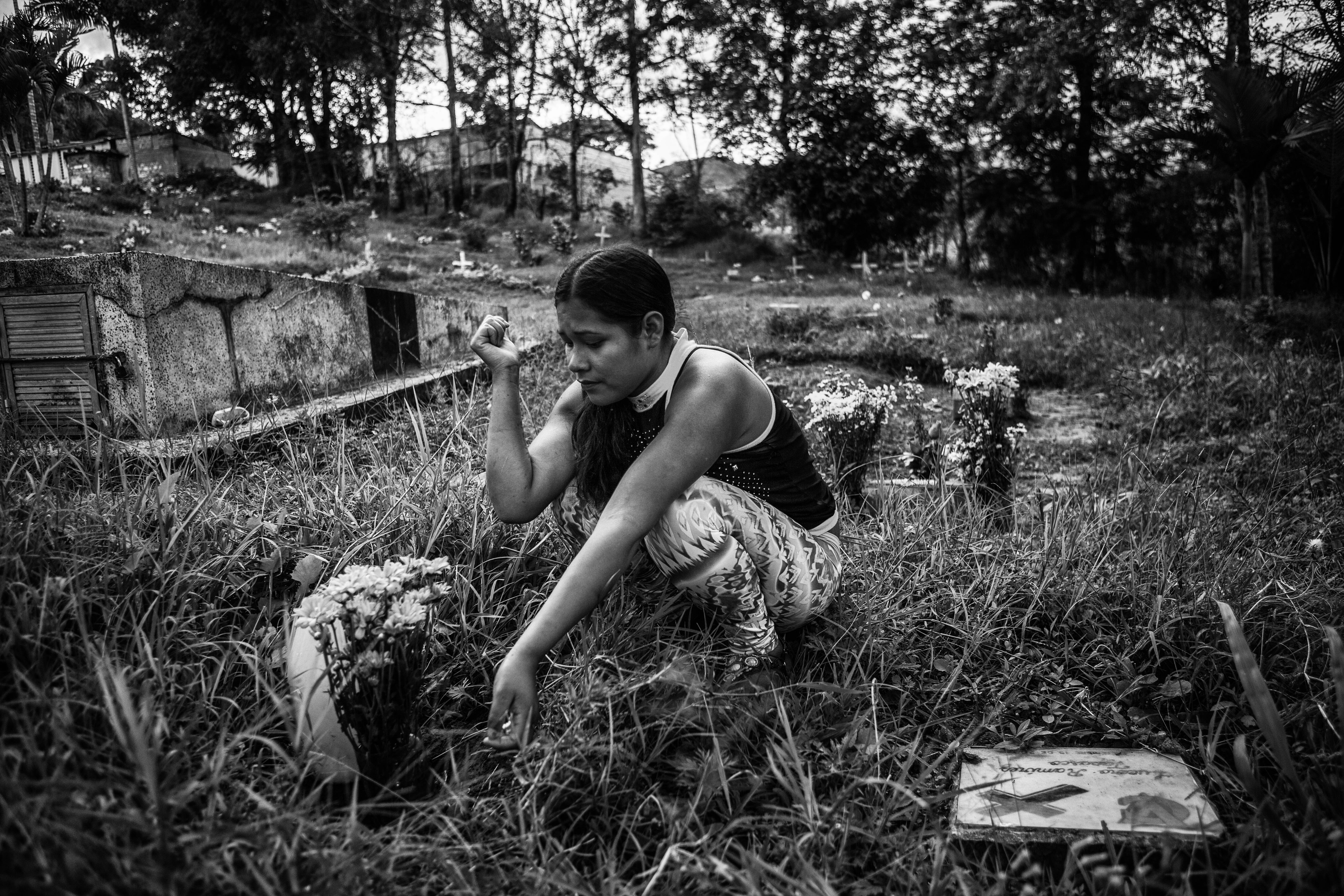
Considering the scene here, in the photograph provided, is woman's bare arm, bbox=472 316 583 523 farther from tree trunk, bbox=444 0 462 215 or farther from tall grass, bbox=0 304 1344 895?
tree trunk, bbox=444 0 462 215

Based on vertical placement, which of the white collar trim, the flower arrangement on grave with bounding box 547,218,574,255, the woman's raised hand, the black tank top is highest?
the flower arrangement on grave with bounding box 547,218,574,255

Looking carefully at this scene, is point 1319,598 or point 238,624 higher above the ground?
point 238,624

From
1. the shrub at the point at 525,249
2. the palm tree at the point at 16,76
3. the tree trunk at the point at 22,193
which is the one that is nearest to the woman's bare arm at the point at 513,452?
the tree trunk at the point at 22,193

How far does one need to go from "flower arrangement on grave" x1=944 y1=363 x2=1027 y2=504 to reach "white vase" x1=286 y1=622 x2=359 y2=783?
2536mm

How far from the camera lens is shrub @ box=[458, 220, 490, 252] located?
1623cm

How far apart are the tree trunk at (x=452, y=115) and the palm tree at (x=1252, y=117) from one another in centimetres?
1612

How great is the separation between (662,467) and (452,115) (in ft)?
69.7

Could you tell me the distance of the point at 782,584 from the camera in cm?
197

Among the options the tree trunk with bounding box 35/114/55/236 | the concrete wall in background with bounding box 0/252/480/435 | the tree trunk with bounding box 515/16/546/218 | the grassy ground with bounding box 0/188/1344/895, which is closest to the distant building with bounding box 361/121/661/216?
Result: the tree trunk with bounding box 515/16/546/218

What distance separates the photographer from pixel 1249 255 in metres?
9.24

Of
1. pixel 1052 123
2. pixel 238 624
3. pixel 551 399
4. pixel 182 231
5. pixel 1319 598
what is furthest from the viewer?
pixel 1052 123

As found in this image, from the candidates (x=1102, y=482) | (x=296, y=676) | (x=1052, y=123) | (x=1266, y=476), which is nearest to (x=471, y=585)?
(x=296, y=676)

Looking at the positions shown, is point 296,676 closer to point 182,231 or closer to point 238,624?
point 238,624

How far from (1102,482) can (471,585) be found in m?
2.70
